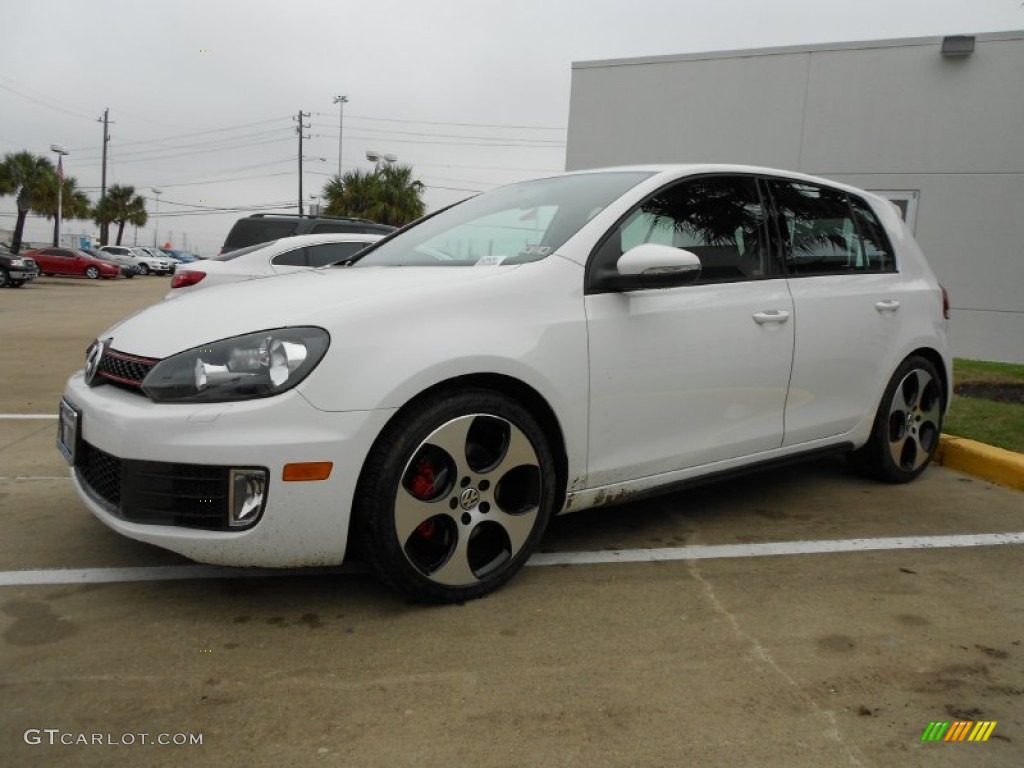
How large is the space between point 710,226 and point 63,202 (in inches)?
2478

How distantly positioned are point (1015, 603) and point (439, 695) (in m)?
2.12

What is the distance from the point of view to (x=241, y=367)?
2.46 metres

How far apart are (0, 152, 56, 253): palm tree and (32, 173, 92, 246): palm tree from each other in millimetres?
204

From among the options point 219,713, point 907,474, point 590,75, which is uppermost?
point 590,75

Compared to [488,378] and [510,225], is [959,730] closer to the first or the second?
[488,378]

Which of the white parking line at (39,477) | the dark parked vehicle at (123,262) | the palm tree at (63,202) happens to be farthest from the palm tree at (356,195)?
the white parking line at (39,477)

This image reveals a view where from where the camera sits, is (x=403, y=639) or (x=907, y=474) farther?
(x=907, y=474)

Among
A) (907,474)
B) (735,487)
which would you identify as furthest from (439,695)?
(907,474)

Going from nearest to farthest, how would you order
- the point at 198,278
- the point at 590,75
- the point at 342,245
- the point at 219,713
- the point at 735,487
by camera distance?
the point at 219,713
the point at 735,487
the point at 198,278
the point at 342,245
the point at 590,75

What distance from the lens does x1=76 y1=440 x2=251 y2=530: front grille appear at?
2.40 meters

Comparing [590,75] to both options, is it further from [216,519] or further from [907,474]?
[216,519]

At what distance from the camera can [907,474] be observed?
4.35m

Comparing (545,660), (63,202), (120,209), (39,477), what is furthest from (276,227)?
(120,209)

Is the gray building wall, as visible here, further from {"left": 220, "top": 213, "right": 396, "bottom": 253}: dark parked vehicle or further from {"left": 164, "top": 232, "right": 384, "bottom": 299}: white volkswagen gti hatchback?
{"left": 164, "top": 232, "right": 384, "bottom": 299}: white volkswagen gti hatchback
